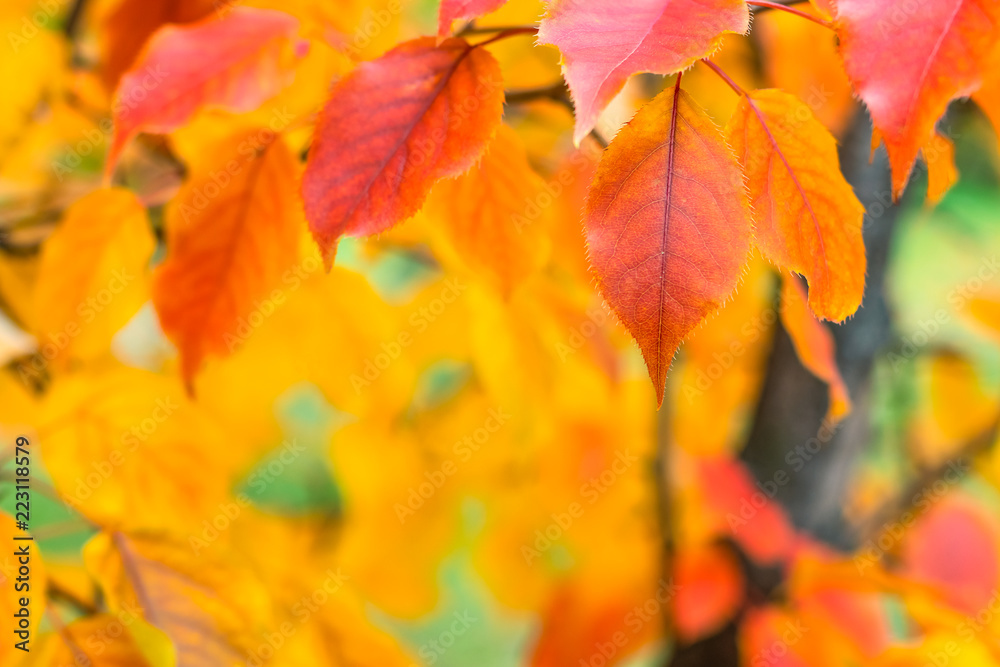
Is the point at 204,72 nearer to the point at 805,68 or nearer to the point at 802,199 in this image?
the point at 802,199

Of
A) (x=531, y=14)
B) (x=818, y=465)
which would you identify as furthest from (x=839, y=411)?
(x=818, y=465)

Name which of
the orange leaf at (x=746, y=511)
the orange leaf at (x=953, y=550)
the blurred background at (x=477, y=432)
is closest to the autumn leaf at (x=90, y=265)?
the blurred background at (x=477, y=432)

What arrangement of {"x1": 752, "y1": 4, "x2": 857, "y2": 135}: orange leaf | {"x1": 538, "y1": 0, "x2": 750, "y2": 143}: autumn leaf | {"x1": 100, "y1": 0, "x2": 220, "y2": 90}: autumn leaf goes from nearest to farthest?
1. {"x1": 538, "y1": 0, "x2": 750, "y2": 143}: autumn leaf
2. {"x1": 100, "y1": 0, "x2": 220, "y2": 90}: autumn leaf
3. {"x1": 752, "y1": 4, "x2": 857, "y2": 135}: orange leaf

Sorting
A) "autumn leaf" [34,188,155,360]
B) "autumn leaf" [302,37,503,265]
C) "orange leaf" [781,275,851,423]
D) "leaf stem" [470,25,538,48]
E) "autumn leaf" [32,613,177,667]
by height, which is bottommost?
"autumn leaf" [32,613,177,667]

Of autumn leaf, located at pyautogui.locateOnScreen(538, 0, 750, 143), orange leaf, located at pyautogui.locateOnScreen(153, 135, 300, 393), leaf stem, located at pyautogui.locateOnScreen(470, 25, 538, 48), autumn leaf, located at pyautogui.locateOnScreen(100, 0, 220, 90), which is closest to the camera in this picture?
autumn leaf, located at pyautogui.locateOnScreen(538, 0, 750, 143)

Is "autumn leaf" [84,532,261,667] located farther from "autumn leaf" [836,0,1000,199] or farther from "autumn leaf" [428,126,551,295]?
"autumn leaf" [836,0,1000,199]

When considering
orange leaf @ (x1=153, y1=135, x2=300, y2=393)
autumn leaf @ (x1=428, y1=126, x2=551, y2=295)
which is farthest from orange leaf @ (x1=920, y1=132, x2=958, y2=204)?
orange leaf @ (x1=153, y1=135, x2=300, y2=393)

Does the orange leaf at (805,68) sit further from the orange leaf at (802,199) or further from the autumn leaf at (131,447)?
the autumn leaf at (131,447)

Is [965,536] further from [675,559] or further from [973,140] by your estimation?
[973,140]
